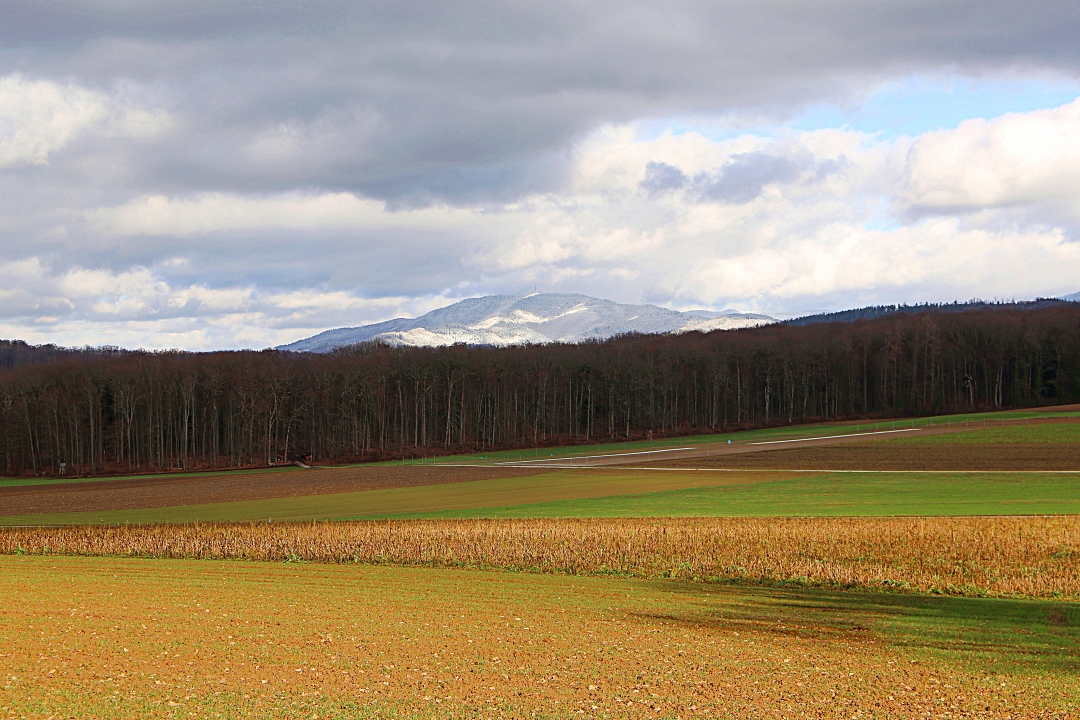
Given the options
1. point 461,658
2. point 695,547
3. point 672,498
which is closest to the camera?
point 461,658

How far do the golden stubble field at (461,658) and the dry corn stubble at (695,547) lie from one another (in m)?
4.41

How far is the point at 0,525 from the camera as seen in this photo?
42.9 meters

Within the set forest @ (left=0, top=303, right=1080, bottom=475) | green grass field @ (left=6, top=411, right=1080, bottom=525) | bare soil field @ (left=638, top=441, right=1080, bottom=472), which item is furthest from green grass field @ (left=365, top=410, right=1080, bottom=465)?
green grass field @ (left=6, top=411, right=1080, bottom=525)

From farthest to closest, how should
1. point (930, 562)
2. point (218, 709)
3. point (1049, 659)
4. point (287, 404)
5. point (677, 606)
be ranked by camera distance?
point (287, 404) → point (930, 562) → point (677, 606) → point (1049, 659) → point (218, 709)

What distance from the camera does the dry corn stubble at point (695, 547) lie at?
23891 mm

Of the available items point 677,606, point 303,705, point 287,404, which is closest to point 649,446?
point 287,404

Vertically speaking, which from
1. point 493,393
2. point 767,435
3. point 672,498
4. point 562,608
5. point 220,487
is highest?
point 493,393

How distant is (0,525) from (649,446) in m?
70.3

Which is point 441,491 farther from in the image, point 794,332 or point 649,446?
point 794,332

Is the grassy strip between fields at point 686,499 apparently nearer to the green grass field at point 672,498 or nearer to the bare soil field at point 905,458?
the green grass field at point 672,498

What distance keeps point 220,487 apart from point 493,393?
72.6m

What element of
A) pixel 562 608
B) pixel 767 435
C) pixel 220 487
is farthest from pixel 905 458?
pixel 562 608

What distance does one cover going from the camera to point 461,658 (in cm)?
1475

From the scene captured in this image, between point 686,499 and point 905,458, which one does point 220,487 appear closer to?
point 686,499
